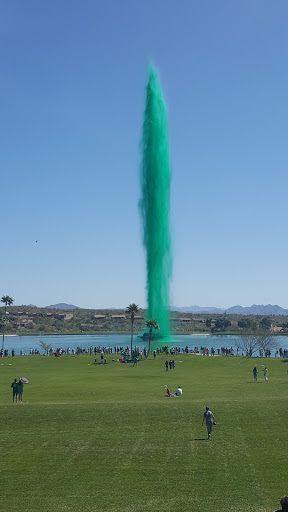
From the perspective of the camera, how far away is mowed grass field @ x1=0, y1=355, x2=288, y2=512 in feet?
61.5

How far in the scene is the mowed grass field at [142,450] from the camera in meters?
18.7

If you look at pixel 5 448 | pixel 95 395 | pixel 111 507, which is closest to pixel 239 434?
pixel 111 507

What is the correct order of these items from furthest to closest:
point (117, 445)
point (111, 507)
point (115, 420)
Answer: point (115, 420) → point (117, 445) → point (111, 507)

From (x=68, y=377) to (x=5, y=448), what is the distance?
2712cm

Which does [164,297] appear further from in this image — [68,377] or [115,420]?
[115,420]

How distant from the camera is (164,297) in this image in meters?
159

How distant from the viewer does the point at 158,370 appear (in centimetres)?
6019

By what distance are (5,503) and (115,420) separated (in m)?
10.8

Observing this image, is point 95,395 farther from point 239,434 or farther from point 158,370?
point 158,370

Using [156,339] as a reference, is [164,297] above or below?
above

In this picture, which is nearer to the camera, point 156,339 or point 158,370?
point 158,370

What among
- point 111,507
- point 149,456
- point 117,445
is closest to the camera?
point 111,507

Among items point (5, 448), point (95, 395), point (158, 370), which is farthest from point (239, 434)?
point (158, 370)

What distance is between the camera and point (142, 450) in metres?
23.9
